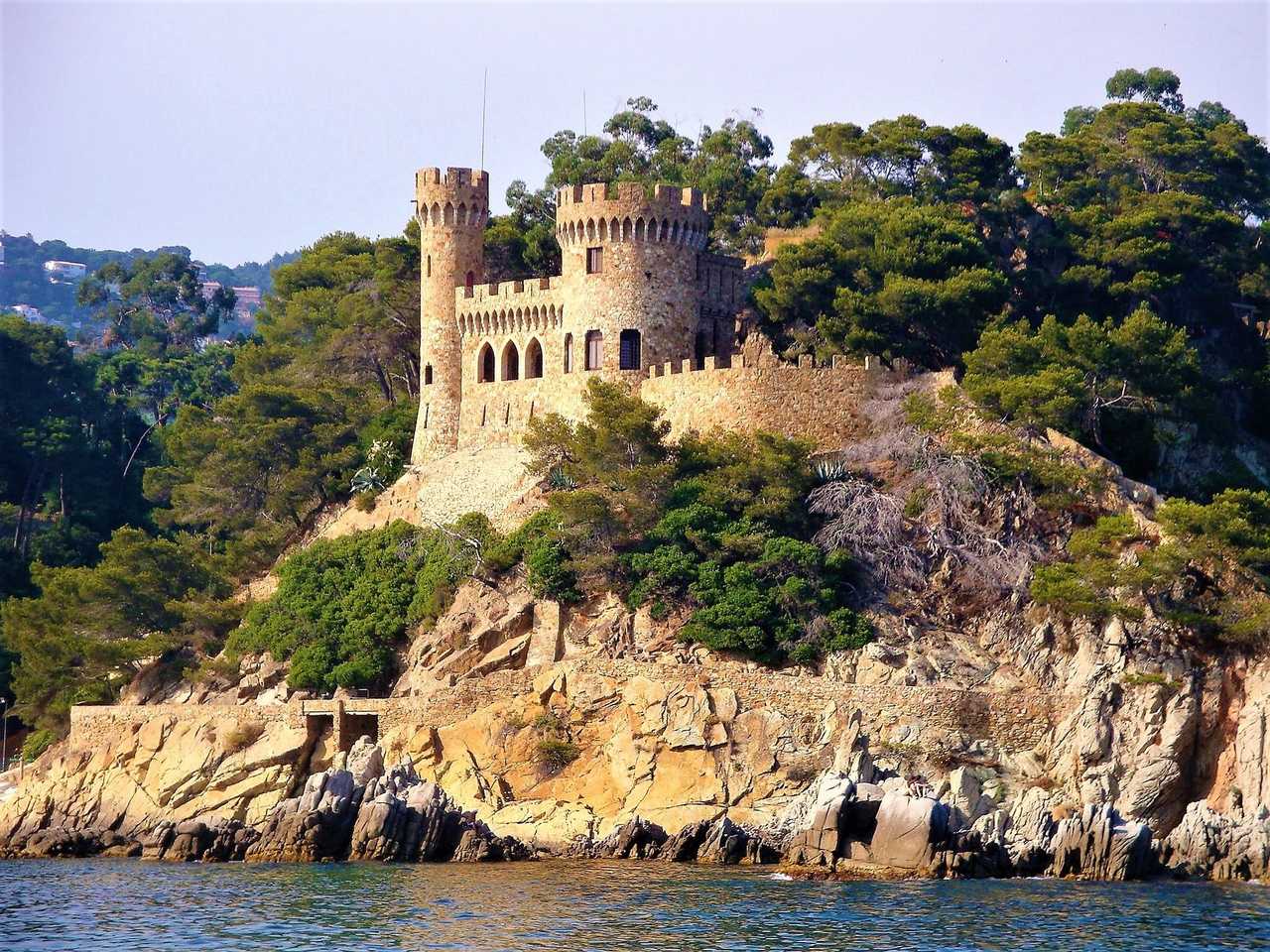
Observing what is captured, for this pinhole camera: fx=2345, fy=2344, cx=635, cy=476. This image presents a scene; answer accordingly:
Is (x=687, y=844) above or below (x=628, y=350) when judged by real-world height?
below

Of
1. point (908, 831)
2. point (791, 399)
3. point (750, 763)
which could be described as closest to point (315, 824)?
point (750, 763)

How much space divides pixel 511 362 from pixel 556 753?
1540cm

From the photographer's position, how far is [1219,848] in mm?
49938

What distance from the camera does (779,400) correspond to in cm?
6112

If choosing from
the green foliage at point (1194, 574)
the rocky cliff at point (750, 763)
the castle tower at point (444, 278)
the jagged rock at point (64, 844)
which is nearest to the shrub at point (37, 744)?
the rocky cliff at point (750, 763)

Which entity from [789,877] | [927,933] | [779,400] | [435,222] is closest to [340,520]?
[435,222]

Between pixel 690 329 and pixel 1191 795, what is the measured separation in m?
19.9

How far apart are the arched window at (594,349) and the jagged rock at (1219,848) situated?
21803 millimetres

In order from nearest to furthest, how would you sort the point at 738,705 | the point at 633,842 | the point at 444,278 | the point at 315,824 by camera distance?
the point at 633,842, the point at 315,824, the point at 738,705, the point at 444,278

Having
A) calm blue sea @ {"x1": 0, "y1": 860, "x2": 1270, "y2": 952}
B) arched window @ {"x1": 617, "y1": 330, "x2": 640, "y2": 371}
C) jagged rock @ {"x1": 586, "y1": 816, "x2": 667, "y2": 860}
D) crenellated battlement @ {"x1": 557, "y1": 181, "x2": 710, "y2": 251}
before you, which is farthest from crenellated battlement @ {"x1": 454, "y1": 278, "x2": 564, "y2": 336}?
calm blue sea @ {"x1": 0, "y1": 860, "x2": 1270, "y2": 952}

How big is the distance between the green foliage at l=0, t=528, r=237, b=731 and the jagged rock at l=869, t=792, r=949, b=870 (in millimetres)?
23448

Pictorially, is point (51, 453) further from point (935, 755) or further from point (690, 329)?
point (935, 755)

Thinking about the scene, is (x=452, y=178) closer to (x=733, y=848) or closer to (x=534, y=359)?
(x=534, y=359)

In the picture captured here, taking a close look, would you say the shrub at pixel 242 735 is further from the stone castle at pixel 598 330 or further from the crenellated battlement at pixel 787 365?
the crenellated battlement at pixel 787 365
